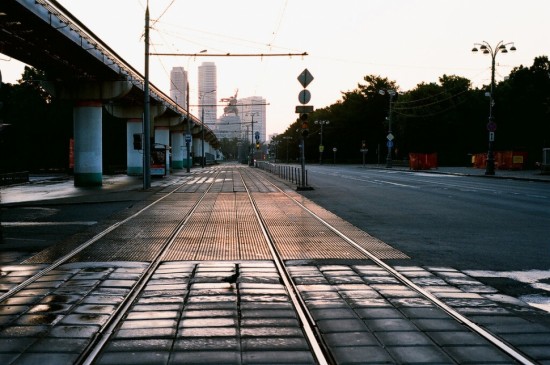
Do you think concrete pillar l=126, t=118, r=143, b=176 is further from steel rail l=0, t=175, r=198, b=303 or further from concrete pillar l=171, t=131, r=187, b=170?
steel rail l=0, t=175, r=198, b=303

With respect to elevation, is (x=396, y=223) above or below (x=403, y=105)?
below

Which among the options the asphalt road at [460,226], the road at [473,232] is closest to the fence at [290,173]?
the asphalt road at [460,226]

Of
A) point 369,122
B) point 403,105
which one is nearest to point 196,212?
point 403,105

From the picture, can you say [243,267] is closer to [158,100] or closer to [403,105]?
[158,100]

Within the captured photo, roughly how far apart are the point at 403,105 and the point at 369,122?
16214 mm

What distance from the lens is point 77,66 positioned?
29328 mm

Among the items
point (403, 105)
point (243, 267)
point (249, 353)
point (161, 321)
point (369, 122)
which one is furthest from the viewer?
point (369, 122)

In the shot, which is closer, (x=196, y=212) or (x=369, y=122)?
(x=196, y=212)

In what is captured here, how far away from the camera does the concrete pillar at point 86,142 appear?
32031 millimetres

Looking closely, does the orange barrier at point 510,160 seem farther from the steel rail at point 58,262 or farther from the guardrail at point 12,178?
the steel rail at point 58,262

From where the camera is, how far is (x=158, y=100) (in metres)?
47.5

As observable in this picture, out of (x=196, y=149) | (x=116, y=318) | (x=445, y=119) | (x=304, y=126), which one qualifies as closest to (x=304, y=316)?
(x=116, y=318)

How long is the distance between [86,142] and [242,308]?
27826 mm

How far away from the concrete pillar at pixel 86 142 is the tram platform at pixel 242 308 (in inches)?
849
